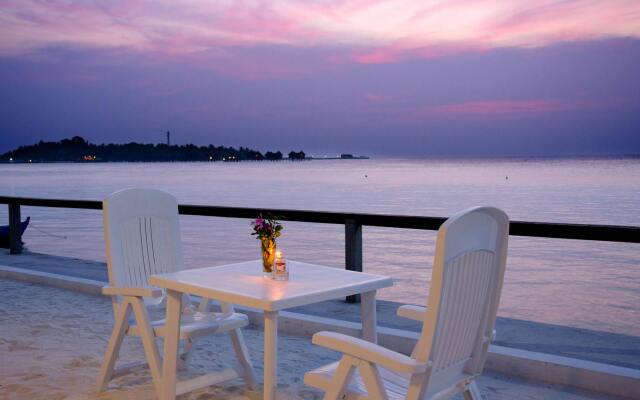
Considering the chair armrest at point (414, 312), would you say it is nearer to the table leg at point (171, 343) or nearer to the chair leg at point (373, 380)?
the chair leg at point (373, 380)

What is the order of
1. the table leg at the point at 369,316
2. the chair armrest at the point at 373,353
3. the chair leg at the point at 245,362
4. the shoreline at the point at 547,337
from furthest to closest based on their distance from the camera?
the shoreline at the point at 547,337 → the chair leg at the point at 245,362 → the table leg at the point at 369,316 → the chair armrest at the point at 373,353

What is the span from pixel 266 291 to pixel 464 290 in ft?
3.15

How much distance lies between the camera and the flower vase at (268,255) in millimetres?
3393

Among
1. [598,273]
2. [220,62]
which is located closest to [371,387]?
[598,273]

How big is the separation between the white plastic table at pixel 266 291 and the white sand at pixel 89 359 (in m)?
0.47

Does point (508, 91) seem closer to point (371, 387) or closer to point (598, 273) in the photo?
point (598, 273)

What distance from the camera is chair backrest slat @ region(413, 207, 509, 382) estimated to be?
2186mm

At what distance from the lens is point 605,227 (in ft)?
13.3

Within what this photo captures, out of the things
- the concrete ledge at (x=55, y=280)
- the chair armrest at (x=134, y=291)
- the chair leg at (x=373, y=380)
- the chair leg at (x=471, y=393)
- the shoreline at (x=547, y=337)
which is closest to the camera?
the chair leg at (x=373, y=380)

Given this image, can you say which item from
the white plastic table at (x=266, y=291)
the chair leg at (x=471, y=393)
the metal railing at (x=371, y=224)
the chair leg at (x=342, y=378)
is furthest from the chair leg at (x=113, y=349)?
the chair leg at (x=471, y=393)

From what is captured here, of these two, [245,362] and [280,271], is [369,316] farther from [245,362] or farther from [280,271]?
[245,362]

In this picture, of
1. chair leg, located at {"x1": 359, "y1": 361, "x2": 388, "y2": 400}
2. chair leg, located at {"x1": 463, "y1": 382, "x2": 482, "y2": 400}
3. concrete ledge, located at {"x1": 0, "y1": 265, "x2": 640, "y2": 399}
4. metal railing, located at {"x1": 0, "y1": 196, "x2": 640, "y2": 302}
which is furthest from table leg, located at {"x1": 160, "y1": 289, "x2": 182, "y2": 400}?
concrete ledge, located at {"x1": 0, "y1": 265, "x2": 640, "y2": 399}

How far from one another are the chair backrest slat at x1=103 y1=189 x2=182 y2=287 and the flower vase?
851mm

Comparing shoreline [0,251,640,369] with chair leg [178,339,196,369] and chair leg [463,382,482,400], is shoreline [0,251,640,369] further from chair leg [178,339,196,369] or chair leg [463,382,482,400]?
chair leg [463,382,482,400]
